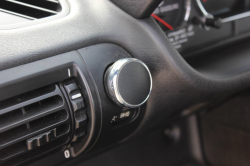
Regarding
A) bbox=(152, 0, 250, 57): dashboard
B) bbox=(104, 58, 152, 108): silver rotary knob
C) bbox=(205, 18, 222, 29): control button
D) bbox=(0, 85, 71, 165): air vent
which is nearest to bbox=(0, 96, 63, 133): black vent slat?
bbox=(0, 85, 71, 165): air vent

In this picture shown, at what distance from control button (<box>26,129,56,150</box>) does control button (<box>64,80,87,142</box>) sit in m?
0.05

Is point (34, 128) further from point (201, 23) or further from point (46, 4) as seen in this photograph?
point (201, 23)

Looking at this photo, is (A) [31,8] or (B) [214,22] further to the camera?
(B) [214,22]

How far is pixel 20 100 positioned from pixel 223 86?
54cm

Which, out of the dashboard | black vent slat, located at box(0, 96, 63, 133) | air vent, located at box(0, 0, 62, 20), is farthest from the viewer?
the dashboard

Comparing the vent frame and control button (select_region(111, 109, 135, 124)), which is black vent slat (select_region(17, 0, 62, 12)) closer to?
the vent frame

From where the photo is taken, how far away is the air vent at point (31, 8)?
59 centimetres

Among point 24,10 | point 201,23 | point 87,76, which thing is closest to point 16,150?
point 87,76

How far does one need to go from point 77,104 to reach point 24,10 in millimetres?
246

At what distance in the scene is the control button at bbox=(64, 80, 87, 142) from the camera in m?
0.55

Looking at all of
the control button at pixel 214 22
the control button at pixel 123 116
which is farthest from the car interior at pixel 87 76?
the control button at pixel 214 22

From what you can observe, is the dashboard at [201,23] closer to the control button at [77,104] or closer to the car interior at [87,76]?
the car interior at [87,76]

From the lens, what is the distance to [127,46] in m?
0.63

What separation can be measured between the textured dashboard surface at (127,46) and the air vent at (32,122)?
0.07 m
